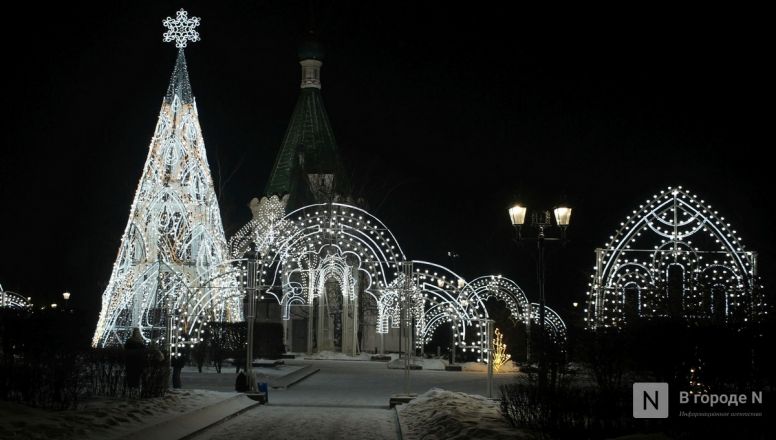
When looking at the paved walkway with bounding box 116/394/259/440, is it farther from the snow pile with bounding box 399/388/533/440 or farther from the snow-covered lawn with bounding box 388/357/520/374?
the snow-covered lawn with bounding box 388/357/520/374

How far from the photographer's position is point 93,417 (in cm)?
1312

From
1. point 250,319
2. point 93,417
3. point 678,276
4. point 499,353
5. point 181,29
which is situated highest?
point 181,29

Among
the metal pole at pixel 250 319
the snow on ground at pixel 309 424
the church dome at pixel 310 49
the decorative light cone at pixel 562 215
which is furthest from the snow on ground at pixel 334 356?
the decorative light cone at pixel 562 215

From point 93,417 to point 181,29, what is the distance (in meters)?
17.7

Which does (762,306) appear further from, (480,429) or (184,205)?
(184,205)

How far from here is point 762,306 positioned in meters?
13.9

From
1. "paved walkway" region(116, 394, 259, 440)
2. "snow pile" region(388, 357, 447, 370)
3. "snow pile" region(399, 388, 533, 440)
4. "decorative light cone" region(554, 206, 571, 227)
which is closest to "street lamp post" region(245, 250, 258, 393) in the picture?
"paved walkway" region(116, 394, 259, 440)

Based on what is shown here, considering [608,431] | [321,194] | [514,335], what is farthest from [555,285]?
[608,431]

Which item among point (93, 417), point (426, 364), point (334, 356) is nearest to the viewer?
point (93, 417)

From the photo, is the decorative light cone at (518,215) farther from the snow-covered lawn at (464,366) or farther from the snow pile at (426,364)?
the snow pile at (426,364)

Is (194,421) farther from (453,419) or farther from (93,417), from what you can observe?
(453,419)

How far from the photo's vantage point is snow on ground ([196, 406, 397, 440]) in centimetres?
1415

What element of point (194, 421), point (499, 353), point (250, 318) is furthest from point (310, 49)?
point (194, 421)

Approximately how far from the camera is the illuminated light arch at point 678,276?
1413cm
